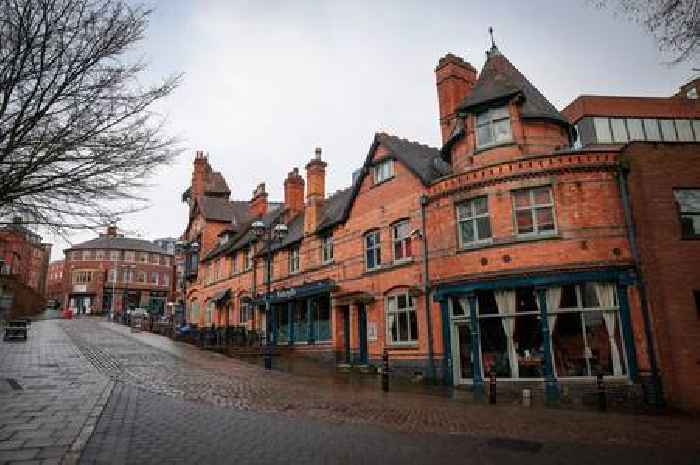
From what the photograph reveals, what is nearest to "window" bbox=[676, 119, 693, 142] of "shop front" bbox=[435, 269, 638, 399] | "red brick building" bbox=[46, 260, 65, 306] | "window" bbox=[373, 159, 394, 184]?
"window" bbox=[373, 159, 394, 184]

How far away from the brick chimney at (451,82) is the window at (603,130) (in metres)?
27.4

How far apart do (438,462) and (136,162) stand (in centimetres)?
805

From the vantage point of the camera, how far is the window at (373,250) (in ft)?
69.5

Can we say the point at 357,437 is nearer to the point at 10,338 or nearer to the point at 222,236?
the point at 10,338

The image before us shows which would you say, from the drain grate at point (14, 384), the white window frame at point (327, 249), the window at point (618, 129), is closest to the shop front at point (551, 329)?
the white window frame at point (327, 249)

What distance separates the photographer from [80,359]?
18406 millimetres

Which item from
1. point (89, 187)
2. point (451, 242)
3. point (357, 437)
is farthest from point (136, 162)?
point (451, 242)

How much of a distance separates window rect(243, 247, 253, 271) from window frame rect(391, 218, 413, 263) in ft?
50.1

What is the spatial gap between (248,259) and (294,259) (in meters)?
6.23

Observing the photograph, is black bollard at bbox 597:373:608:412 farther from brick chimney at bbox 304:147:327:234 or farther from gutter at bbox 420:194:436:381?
brick chimney at bbox 304:147:327:234

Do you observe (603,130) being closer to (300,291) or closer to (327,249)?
(327,249)

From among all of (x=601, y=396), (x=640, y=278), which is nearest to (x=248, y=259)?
(x=640, y=278)

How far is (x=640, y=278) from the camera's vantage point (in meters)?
14.5

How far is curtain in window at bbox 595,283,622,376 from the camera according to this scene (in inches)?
561
